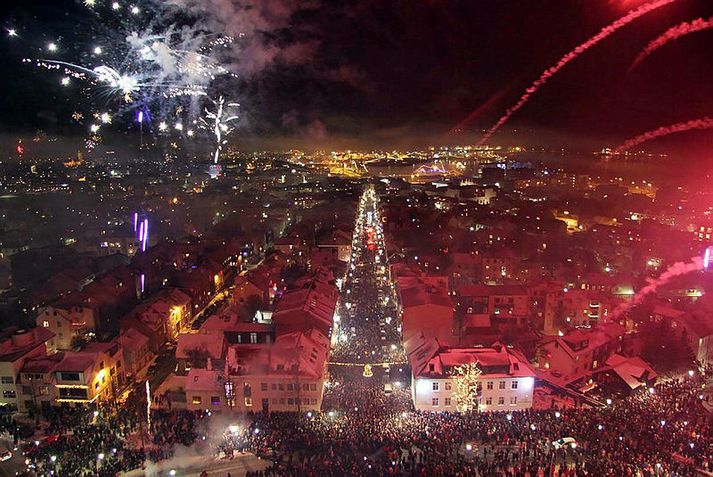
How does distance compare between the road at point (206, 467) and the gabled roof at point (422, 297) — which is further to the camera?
the gabled roof at point (422, 297)

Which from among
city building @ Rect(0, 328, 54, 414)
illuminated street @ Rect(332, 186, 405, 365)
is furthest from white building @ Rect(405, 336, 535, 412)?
city building @ Rect(0, 328, 54, 414)

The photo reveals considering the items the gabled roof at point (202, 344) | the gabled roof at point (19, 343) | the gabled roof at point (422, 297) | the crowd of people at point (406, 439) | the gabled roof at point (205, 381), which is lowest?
the crowd of people at point (406, 439)

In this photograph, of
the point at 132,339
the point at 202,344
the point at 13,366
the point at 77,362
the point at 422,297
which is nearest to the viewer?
the point at 13,366

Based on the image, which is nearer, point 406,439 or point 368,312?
point 406,439

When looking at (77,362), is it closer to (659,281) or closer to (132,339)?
(132,339)

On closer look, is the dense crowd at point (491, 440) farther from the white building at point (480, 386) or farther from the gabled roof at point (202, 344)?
the gabled roof at point (202, 344)

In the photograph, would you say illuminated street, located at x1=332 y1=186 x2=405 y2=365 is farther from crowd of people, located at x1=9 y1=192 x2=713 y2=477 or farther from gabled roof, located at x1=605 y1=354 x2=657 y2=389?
gabled roof, located at x1=605 y1=354 x2=657 y2=389

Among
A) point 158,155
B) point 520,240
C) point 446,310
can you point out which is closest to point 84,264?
point 446,310

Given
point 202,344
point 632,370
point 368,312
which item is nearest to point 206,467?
point 202,344

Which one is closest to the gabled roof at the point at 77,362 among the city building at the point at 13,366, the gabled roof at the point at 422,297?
the city building at the point at 13,366
